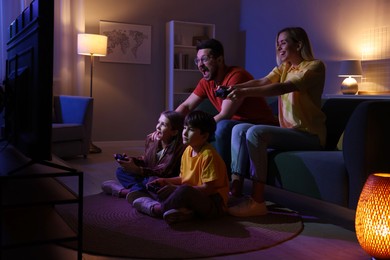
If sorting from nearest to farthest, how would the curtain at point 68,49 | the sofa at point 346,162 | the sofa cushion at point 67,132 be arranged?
1. the sofa at point 346,162
2. the sofa cushion at point 67,132
3. the curtain at point 68,49

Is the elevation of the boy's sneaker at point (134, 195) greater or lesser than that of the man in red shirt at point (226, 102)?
lesser

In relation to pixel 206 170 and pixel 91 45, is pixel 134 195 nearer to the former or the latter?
pixel 206 170

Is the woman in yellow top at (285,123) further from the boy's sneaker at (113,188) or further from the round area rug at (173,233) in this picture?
the boy's sneaker at (113,188)

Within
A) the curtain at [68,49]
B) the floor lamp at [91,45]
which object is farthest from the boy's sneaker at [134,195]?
the curtain at [68,49]

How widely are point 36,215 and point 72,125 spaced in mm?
2806

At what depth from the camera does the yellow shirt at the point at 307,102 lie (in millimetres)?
2383

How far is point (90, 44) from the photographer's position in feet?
17.0

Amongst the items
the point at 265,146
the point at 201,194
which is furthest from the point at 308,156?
the point at 201,194

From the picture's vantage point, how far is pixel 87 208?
7.92 ft

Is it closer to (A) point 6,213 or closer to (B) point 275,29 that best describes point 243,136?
(A) point 6,213

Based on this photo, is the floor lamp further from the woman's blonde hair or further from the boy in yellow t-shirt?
the woman's blonde hair

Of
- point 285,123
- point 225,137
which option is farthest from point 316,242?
point 225,137

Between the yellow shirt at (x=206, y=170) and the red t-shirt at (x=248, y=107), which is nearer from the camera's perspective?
the yellow shirt at (x=206, y=170)

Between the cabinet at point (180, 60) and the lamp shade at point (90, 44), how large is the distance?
3.68 ft
